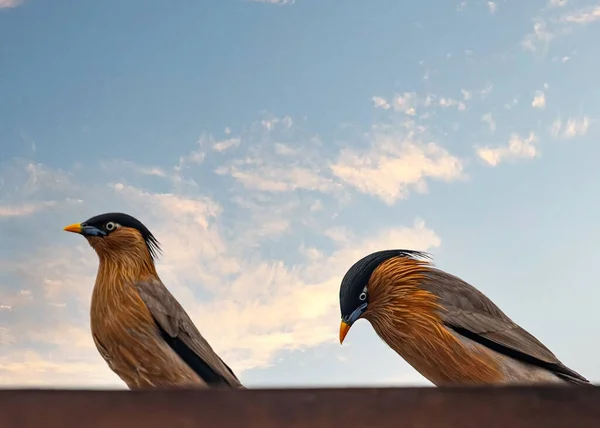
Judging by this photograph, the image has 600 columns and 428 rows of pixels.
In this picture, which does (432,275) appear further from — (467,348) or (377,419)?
(377,419)

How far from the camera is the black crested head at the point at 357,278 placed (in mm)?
3443

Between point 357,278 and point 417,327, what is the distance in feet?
1.40

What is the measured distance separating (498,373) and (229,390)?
2733 mm

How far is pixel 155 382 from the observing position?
3.04m

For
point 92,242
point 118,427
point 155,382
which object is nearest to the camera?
point 118,427

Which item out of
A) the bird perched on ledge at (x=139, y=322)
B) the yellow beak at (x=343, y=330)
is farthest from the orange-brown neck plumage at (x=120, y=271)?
the yellow beak at (x=343, y=330)

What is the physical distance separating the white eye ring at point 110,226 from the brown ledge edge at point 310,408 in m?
3.10

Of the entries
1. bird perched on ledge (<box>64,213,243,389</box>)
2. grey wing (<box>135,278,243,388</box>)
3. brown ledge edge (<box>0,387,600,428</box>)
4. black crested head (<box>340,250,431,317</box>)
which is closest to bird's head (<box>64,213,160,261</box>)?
bird perched on ledge (<box>64,213,243,389</box>)

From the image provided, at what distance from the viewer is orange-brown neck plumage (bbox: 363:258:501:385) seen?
121 inches

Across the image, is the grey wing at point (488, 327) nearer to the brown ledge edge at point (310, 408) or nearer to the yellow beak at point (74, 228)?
the yellow beak at point (74, 228)

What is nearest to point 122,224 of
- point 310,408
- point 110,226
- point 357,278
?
point 110,226

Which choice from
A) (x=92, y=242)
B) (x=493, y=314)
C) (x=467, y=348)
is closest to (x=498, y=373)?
(x=467, y=348)

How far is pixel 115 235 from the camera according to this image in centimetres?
358

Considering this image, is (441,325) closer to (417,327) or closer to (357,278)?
(417,327)
